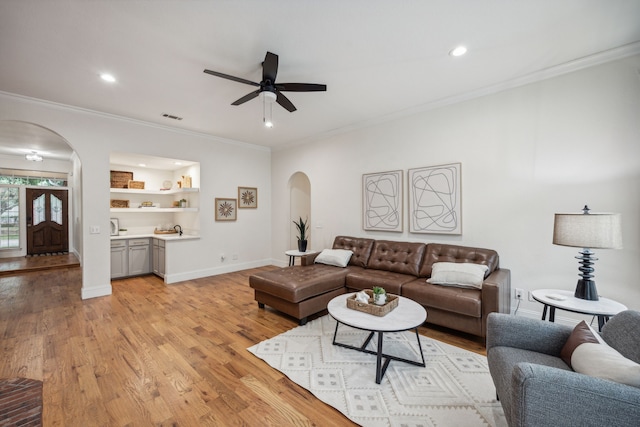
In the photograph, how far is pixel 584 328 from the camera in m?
1.55

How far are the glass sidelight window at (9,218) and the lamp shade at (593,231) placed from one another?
11.7 metres

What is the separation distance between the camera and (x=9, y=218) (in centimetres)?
733

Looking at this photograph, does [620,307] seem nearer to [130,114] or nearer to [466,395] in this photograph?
[466,395]

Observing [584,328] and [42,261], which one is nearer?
[584,328]

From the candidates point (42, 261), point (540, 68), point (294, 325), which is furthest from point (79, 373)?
Answer: point (42, 261)

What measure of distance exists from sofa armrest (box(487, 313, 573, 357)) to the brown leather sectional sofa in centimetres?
91

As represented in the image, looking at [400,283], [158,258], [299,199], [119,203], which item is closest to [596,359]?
[400,283]

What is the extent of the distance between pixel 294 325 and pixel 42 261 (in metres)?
7.62

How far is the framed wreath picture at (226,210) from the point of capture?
18.5 ft

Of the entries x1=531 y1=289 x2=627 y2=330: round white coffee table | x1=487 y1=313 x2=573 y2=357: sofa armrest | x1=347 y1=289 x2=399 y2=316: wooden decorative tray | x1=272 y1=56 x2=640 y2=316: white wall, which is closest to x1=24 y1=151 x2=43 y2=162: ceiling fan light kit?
x1=272 y1=56 x2=640 y2=316: white wall

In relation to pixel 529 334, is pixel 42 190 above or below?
above

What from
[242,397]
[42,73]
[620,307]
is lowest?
[242,397]

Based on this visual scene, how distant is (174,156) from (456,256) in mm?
5056

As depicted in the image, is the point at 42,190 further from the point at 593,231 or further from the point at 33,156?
the point at 593,231
